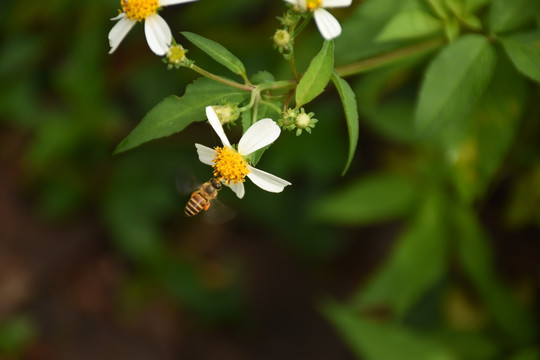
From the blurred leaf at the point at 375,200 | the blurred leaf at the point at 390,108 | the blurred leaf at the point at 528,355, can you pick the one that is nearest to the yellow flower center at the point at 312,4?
the blurred leaf at the point at 390,108

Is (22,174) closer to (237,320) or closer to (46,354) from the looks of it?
(46,354)

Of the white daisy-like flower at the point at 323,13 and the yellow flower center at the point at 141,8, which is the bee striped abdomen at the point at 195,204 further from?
the white daisy-like flower at the point at 323,13

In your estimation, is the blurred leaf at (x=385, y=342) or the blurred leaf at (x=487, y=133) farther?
the blurred leaf at (x=385, y=342)

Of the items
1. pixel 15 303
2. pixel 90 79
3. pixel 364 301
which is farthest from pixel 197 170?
pixel 15 303

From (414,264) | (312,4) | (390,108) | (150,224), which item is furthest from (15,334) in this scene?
(312,4)

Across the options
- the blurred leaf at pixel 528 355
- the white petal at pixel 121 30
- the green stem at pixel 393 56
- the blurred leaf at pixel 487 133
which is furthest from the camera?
the blurred leaf at pixel 528 355

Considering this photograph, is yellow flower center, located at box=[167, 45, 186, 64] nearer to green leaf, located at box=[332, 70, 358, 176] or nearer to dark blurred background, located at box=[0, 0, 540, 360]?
green leaf, located at box=[332, 70, 358, 176]
